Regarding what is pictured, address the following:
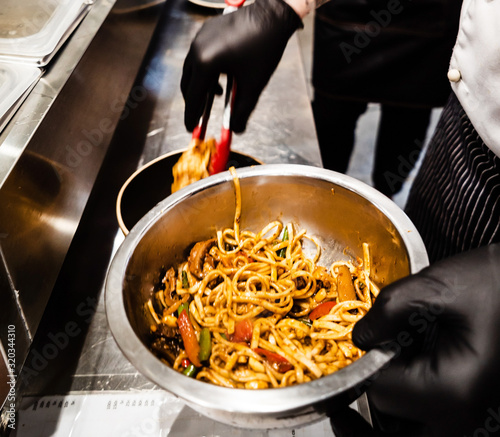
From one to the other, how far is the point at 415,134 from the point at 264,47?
2047mm

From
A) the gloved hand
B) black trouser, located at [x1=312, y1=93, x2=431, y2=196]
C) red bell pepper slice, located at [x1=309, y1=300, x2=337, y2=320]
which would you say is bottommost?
black trouser, located at [x1=312, y1=93, x2=431, y2=196]

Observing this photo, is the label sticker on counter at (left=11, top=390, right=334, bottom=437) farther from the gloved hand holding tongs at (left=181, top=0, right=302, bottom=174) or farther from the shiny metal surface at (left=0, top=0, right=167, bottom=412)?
the gloved hand holding tongs at (left=181, top=0, right=302, bottom=174)

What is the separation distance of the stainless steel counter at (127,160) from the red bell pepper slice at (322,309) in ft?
1.70

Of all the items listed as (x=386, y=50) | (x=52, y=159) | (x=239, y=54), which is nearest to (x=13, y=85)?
(x=52, y=159)

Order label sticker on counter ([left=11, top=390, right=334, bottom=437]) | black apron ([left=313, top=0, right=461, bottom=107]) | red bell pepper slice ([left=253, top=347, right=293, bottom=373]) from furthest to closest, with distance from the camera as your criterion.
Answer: black apron ([left=313, top=0, right=461, bottom=107]) < label sticker on counter ([left=11, top=390, right=334, bottom=437]) < red bell pepper slice ([left=253, top=347, right=293, bottom=373])

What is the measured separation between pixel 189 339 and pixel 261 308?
217 millimetres

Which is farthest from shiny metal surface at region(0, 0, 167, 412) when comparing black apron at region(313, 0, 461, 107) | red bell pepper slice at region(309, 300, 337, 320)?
black apron at region(313, 0, 461, 107)

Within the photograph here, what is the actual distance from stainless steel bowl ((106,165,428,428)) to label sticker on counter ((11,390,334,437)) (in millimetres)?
283

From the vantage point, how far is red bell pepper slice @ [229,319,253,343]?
3.53 ft

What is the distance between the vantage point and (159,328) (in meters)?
1.07

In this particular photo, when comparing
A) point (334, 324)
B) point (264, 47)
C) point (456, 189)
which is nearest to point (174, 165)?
point (264, 47)

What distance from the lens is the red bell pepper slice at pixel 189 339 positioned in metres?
1.02

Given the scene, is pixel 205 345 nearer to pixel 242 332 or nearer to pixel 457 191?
pixel 242 332

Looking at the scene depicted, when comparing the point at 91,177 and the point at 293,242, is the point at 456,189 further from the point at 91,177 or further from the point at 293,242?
the point at 91,177
